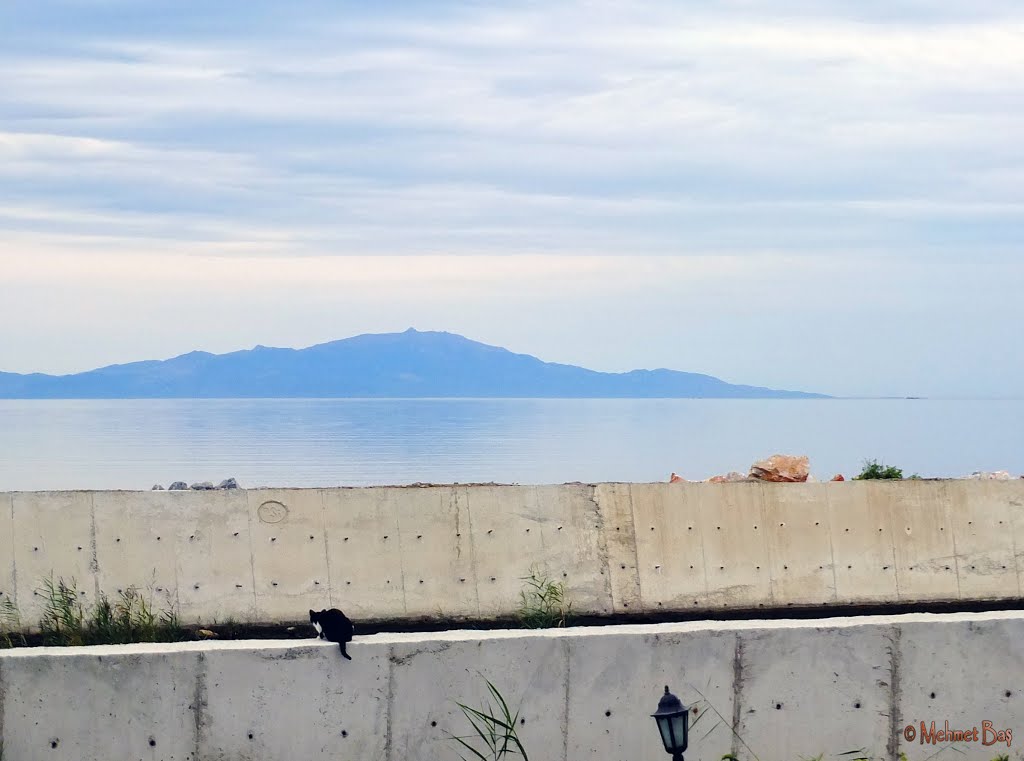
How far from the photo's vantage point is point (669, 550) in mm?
11148

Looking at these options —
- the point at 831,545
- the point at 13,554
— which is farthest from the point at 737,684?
the point at 13,554

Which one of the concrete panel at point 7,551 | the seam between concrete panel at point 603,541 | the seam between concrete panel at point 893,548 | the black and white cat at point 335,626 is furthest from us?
the seam between concrete panel at point 893,548

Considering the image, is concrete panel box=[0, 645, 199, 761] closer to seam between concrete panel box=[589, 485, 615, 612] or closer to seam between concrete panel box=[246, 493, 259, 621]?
seam between concrete panel box=[246, 493, 259, 621]

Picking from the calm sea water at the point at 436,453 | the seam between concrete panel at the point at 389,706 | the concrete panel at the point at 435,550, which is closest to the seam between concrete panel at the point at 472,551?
the concrete panel at the point at 435,550

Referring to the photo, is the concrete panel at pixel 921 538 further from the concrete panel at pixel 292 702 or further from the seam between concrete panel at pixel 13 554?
the seam between concrete panel at pixel 13 554

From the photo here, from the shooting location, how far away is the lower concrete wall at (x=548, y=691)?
9078 mm

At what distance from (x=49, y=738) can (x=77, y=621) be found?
1363 millimetres

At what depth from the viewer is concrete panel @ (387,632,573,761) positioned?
30.3ft

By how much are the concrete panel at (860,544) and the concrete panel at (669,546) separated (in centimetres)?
125

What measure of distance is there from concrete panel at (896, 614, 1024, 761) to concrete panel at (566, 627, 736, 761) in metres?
1.51

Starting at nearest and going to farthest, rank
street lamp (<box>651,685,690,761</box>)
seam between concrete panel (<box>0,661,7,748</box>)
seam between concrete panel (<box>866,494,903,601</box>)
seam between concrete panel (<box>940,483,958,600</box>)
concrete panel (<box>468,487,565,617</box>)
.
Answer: street lamp (<box>651,685,690,761</box>), seam between concrete panel (<box>0,661,7,748</box>), concrete panel (<box>468,487,565,617</box>), seam between concrete panel (<box>866,494,903,601</box>), seam between concrete panel (<box>940,483,958,600</box>)

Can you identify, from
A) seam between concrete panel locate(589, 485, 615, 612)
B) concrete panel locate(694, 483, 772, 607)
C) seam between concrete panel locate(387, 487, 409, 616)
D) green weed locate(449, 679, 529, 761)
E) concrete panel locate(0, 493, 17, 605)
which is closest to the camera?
green weed locate(449, 679, 529, 761)

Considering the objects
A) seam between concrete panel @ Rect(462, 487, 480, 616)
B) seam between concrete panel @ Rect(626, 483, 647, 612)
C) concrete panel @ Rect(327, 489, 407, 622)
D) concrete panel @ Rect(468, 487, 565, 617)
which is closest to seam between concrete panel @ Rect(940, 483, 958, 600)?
seam between concrete panel @ Rect(626, 483, 647, 612)

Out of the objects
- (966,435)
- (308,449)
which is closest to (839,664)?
(308,449)
